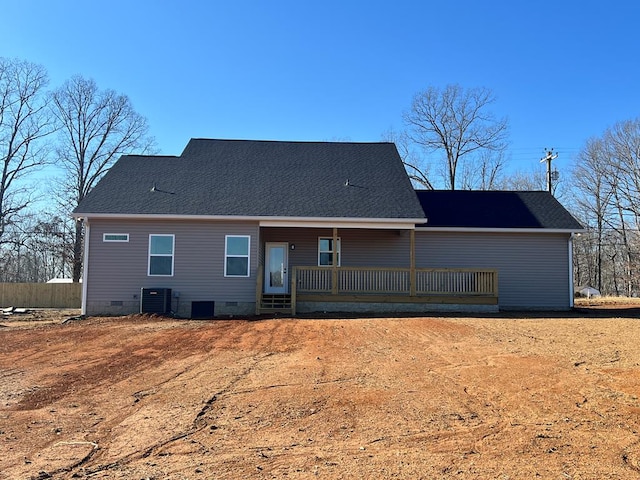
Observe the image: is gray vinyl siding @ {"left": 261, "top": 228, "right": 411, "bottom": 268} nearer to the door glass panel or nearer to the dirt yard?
the door glass panel

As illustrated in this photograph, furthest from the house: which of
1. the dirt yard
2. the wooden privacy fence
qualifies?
the wooden privacy fence

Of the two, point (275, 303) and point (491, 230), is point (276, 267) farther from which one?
point (491, 230)

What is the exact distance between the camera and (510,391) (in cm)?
545

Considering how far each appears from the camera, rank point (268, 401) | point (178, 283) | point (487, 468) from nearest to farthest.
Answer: point (487, 468) → point (268, 401) → point (178, 283)

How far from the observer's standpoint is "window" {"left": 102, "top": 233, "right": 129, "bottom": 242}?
14523 mm

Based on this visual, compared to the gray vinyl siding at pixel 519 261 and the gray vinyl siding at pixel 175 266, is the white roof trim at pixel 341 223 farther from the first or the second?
the gray vinyl siding at pixel 519 261

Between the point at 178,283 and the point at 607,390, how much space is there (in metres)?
11.8

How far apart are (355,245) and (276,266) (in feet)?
9.06

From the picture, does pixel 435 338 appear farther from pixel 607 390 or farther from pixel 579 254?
pixel 579 254

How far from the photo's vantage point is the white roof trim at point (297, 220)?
46.7 feet

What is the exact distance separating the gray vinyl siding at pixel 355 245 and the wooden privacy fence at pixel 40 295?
12156 millimetres

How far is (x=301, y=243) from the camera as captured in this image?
16.2 meters

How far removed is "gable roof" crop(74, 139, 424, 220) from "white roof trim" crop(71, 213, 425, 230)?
3.6 inches

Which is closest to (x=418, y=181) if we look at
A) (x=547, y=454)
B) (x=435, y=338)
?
(x=435, y=338)
